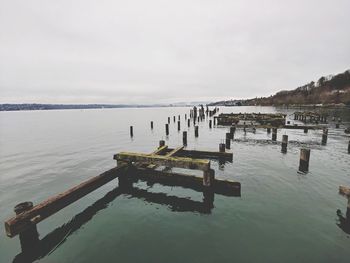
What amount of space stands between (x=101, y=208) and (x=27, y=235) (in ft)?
9.46

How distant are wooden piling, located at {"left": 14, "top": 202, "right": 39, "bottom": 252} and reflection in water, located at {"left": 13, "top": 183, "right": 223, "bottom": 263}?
13cm

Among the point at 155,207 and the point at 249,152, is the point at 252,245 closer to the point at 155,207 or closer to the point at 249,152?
the point at 155,207

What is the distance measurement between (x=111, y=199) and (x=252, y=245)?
5.74 meters

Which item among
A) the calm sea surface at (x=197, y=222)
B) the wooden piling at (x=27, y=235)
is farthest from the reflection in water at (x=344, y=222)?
the wooden piling at (x=27, y=235)

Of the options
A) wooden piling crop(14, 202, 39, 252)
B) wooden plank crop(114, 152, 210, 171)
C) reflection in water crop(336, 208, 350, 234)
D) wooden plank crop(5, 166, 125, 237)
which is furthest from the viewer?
wooden plank crop(114, 152, 210, 171)

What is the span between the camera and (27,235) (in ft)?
17.0

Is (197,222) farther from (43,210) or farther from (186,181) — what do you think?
(43,210)

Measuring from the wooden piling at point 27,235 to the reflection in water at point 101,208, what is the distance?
13 centimetres

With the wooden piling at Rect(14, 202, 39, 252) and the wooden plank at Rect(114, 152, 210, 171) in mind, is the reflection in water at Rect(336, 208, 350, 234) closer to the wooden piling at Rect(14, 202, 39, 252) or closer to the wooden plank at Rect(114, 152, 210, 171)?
the wooden plank at Rect(114, 152, 210, 171)

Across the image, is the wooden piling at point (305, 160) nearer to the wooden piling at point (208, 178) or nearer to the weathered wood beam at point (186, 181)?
the weathered wood beam at point (186, 181)

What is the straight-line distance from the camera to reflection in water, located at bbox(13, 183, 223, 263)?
5.43 meters

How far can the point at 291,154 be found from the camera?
50.4ft

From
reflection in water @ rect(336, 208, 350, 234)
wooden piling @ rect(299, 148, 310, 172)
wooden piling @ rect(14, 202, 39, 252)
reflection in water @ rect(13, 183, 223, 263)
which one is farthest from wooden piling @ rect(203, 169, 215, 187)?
wooden piling @ rect(299, 148, 310, 172)

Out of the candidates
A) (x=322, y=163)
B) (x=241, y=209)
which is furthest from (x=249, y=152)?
Result: (x=241, y=209)
